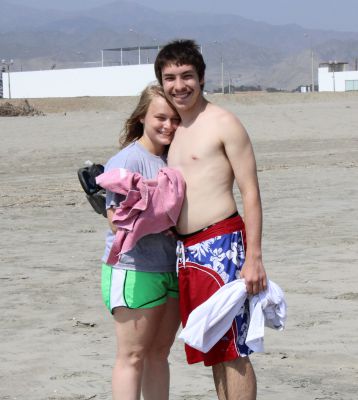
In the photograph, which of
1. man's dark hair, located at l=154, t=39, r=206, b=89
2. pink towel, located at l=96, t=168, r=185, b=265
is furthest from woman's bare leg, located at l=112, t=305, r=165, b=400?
man's dark hair, located at l=154, t=39, r=206, b=89

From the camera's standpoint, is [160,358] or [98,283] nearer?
[160,358]

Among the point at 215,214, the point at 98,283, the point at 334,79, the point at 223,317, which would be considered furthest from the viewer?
the point at 334,79

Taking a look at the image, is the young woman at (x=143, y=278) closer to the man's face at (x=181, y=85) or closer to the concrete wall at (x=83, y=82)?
the man's face at (x=181, y=85)

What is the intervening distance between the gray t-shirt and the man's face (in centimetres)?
27

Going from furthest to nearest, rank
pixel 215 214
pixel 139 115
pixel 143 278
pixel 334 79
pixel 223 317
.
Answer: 1. pixel 334 79
2. pixel 139 115
3. pixel 143 278
4. pixel 215 214
5. pixel 223 317

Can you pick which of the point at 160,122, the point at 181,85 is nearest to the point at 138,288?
the point at 160,122

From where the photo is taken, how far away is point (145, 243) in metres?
4.12

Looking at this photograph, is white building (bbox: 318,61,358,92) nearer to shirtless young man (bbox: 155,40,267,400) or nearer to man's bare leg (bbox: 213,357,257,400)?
shirtless young man (bbox: 155,40,267,400)

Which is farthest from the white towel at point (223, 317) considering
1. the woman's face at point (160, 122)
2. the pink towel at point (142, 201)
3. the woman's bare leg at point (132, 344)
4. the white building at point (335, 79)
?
the white building at point (335, 79)

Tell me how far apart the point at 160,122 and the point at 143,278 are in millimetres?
638

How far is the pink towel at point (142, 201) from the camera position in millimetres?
3992

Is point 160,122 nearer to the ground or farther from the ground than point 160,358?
farther from the ground

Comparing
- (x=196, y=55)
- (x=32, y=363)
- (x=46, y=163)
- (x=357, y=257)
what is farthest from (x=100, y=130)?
(x=196, y=55)

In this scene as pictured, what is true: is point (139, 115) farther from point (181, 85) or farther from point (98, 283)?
point (98, 283)
